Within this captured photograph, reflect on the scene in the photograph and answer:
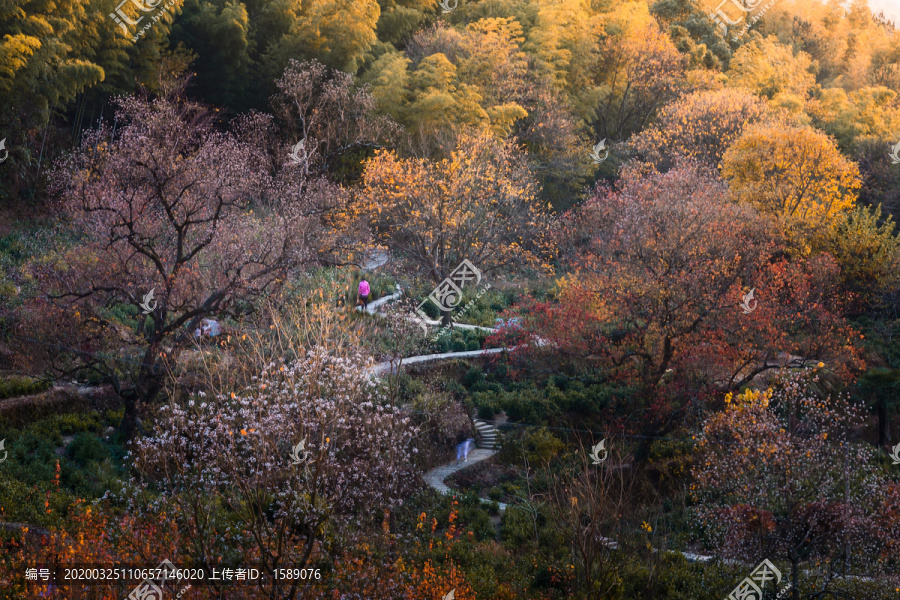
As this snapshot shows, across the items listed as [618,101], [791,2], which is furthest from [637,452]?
[791,2]

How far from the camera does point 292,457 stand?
11164mm

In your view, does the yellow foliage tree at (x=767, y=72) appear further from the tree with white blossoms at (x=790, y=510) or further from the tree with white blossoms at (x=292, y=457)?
the tree with white blossoms at (x=292, y=457)

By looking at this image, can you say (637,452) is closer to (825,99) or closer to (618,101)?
(618,101)

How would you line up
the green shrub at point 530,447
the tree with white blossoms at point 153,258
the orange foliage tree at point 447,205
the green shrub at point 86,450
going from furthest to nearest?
the orange foliage tree at point 447,205, the green shrub at point 530,447, the tree with white blossoms at point 153,258, the green shrub at point 86,450

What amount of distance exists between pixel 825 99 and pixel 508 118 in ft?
63.3

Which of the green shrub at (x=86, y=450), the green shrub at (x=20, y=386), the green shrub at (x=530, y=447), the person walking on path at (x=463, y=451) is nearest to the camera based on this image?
the green shrub at (x=86, y=450)

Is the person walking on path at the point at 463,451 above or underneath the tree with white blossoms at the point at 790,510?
underneath

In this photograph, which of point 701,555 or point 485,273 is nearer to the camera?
point 701,555

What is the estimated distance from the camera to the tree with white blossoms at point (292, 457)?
11.6m

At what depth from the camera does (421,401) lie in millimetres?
17922

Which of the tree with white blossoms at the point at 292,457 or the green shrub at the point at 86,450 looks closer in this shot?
the tree with white blossoms at the point at 292,457

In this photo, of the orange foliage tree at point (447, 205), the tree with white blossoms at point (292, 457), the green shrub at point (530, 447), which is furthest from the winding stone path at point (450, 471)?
the orange foliage tree at point (447, 205)

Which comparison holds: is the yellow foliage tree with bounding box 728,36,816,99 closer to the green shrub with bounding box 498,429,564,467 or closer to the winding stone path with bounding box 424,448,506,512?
the green shrub with bounding box 498,429,564,467

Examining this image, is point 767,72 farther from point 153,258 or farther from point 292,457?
point 292,457
